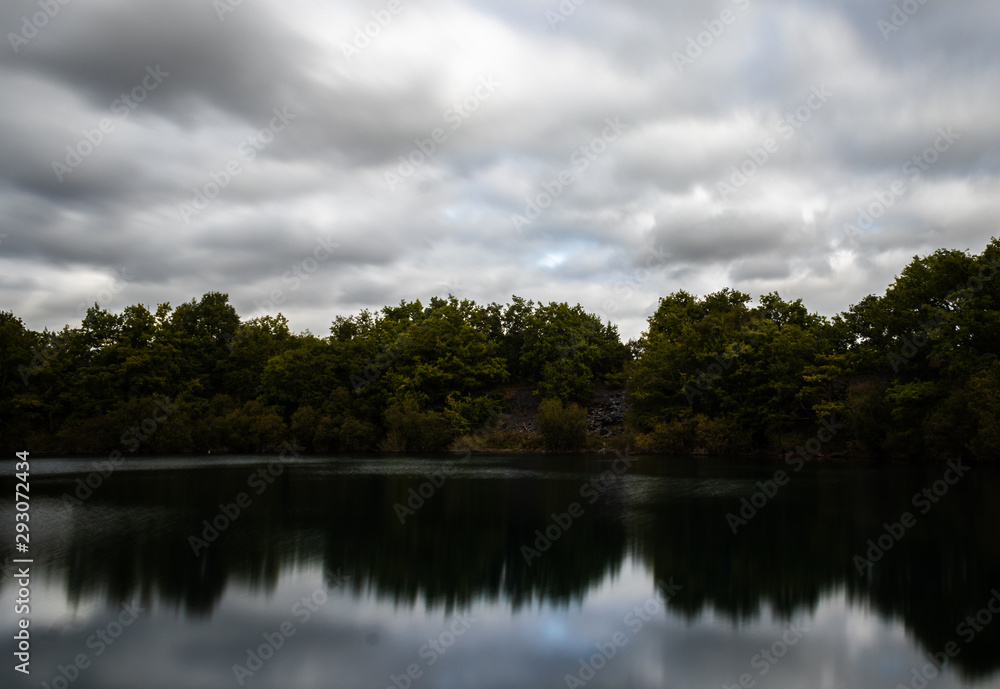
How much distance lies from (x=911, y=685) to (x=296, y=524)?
1678cm

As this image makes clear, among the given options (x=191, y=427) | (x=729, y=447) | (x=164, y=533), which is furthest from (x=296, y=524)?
(x=191, y=427)

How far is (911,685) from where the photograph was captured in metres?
8.93
